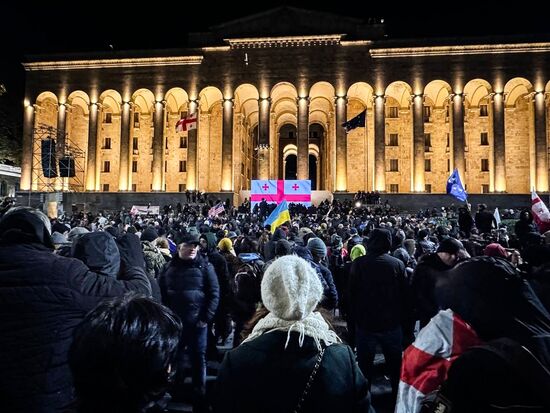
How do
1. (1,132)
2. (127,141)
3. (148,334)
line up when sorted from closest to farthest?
(148,334), (127,141), (1,132)

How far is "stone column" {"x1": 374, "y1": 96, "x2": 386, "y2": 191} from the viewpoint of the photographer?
33844mm

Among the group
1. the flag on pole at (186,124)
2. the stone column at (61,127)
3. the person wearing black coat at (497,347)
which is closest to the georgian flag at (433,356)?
the person wearing black coat at (497,347)

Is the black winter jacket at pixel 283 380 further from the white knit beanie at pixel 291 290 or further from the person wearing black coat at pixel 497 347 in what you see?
the person wearing black coat at pixel 497 347

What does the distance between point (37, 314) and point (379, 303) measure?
11.6ft

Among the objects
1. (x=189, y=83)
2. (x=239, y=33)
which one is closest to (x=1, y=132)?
(x=189, y=83)

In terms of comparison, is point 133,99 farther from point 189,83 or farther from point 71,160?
point 71,160

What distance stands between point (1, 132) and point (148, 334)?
183ft

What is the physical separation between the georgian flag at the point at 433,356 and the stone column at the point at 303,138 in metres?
32.9

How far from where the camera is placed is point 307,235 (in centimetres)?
854

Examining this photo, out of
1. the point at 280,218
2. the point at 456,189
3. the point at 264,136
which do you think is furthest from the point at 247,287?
the point at 264,136

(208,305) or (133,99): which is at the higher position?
(133,99)

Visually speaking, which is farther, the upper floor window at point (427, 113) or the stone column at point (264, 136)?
the upper floor window at point (427, 113)

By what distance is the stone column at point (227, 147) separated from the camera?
3519 centimetres

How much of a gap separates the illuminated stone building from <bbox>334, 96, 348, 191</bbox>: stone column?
120 mm
